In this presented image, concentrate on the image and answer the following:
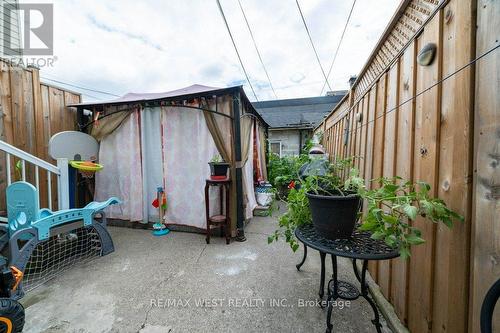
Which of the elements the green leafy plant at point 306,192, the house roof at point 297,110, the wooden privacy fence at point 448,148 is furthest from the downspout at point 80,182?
the house roof at point 297,110

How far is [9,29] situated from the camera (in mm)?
3605

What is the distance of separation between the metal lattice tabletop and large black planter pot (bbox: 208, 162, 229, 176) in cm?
174

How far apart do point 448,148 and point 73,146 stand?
13.5 ft

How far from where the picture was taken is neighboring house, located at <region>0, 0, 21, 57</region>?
3.53 m

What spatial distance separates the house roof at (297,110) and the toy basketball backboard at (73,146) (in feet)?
18.3

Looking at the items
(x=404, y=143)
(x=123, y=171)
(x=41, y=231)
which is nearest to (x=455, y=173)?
(x=404, y=143)

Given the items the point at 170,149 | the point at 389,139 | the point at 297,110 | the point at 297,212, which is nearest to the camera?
the point at 297,212

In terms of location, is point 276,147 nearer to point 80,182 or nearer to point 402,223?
point 80,182

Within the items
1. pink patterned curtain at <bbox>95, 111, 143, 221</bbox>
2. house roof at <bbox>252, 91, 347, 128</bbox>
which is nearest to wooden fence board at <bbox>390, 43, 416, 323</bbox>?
pink patterned curtain at <bbox>95, 111, 143, 221</bbox>

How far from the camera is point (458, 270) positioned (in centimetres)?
90


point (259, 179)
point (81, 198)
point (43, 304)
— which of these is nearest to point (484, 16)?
point (43, 304)

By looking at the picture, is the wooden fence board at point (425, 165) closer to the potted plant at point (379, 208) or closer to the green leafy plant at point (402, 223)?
the potted plant at point (379, 208)

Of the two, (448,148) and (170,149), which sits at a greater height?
(170,149)

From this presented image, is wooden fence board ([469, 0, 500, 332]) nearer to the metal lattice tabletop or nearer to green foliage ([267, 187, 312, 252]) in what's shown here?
the metal lattice tabletop
